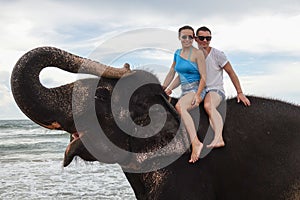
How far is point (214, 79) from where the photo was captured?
4.23 meters

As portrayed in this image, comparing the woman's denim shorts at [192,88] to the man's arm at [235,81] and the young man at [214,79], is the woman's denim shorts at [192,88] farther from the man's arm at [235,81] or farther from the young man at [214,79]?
the man's arm at [235,81]

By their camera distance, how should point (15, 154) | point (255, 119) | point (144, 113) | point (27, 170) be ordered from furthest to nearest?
point (15, 154) → point (27, 170) → point (255, 119) → point (144, 113)

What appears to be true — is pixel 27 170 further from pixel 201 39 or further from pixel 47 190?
pixel 201 39

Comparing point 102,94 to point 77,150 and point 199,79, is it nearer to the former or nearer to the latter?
point 77,150

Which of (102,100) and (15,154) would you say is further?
(15,154)

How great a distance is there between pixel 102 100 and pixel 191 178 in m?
0.96

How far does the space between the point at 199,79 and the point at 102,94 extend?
33.1 inches

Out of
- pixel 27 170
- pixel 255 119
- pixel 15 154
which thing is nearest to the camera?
pixel 255 119

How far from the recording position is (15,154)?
778 inches

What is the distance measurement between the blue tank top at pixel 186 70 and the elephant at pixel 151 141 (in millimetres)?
241

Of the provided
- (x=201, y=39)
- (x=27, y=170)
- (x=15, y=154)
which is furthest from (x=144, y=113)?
(x=15, y=154)

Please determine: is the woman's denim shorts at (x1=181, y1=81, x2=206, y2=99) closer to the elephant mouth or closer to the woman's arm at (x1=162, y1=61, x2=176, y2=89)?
the woman's arm at (x1=162, y1=61, x2=176, y2=89)

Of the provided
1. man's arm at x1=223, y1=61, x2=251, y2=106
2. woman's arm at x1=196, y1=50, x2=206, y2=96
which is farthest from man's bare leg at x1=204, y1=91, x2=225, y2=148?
man's arm at x1=223, y1=61, x2=251, y2=106

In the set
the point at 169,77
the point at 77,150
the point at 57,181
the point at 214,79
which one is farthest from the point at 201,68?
the point at 57,181
